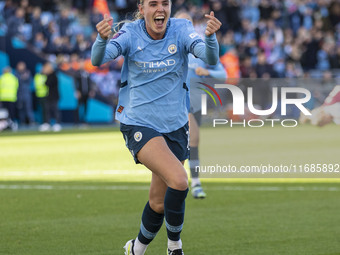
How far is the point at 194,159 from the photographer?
1124 cm

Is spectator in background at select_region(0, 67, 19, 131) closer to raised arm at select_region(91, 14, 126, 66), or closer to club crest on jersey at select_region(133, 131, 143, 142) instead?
raised arm at select_region(91, 14, 126, 66)

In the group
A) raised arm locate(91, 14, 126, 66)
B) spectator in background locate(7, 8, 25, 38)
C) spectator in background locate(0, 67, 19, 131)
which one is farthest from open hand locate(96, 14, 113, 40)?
spectator in background locate(7, 8, 25, 38)

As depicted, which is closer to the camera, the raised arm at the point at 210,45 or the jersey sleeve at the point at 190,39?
the raised arm at the point at 210,45

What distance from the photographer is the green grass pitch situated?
24.9 ft

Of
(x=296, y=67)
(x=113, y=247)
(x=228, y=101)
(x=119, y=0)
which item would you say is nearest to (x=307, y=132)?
(x=228, y=101)

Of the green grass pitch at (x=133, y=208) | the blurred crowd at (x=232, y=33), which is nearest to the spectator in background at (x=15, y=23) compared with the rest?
the blurred crowd at (x=232, y=33)

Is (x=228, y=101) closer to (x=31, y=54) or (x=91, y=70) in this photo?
(x=91, y=70)

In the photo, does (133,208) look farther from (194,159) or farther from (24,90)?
(24,90)

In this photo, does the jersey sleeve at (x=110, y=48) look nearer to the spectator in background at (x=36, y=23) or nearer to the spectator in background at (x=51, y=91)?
the spectator in background at (x=51, y=91)

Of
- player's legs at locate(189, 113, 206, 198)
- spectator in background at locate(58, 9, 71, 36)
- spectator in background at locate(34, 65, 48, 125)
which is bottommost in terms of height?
spectator in background at locate(34, 65, 48, 125)

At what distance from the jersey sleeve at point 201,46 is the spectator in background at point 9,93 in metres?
23.2

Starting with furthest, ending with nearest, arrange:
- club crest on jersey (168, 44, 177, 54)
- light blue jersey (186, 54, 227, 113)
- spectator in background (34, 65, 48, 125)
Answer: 1. spectator in background (34, 65, 48, 125)
2. light blue jersey (186, 54, 227, 113)
3. club crest on jersey (168, 44, 177, 54)

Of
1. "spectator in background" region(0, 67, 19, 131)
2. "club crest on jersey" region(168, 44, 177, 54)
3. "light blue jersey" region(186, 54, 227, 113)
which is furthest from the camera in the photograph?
"spectator in background" region(0, 67, 19, 131)

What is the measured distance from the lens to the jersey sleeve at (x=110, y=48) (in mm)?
6105
